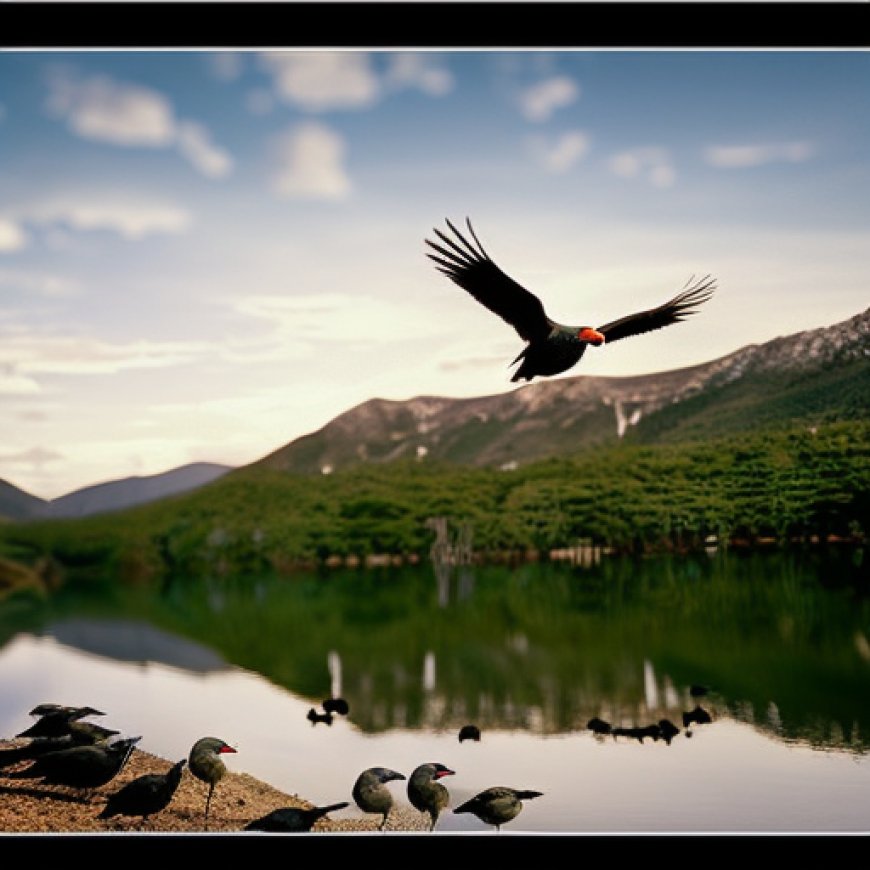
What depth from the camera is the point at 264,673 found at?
5.05 m

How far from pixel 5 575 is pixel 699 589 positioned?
3321 millimetres

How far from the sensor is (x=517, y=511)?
5.66 meters

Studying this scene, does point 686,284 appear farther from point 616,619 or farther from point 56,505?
point 56,505

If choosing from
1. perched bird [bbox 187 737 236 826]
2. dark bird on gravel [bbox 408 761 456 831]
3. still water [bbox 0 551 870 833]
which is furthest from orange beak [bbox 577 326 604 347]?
perched bird [bbox 187 737 236 826]

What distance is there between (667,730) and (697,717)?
0.21m

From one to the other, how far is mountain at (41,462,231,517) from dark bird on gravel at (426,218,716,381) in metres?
1.92

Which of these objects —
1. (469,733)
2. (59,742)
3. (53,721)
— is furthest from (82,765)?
(469,733)

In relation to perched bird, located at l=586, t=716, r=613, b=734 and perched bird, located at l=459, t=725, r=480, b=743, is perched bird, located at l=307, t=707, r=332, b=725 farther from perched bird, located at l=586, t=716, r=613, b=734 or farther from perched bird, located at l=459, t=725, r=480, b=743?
perched bird, located at l=586, t=716, r=613, b=734

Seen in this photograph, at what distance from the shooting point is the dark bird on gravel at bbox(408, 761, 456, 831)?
358 cm

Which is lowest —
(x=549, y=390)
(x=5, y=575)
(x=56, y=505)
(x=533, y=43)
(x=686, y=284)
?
(x=5, y=575)

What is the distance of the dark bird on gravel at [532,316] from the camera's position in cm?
362

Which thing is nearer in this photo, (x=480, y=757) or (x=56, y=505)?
(x=480, y=757)

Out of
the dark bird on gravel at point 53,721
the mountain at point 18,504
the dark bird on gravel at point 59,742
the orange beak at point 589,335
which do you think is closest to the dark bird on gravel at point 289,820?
the dark bird on gravel at point 59,742
